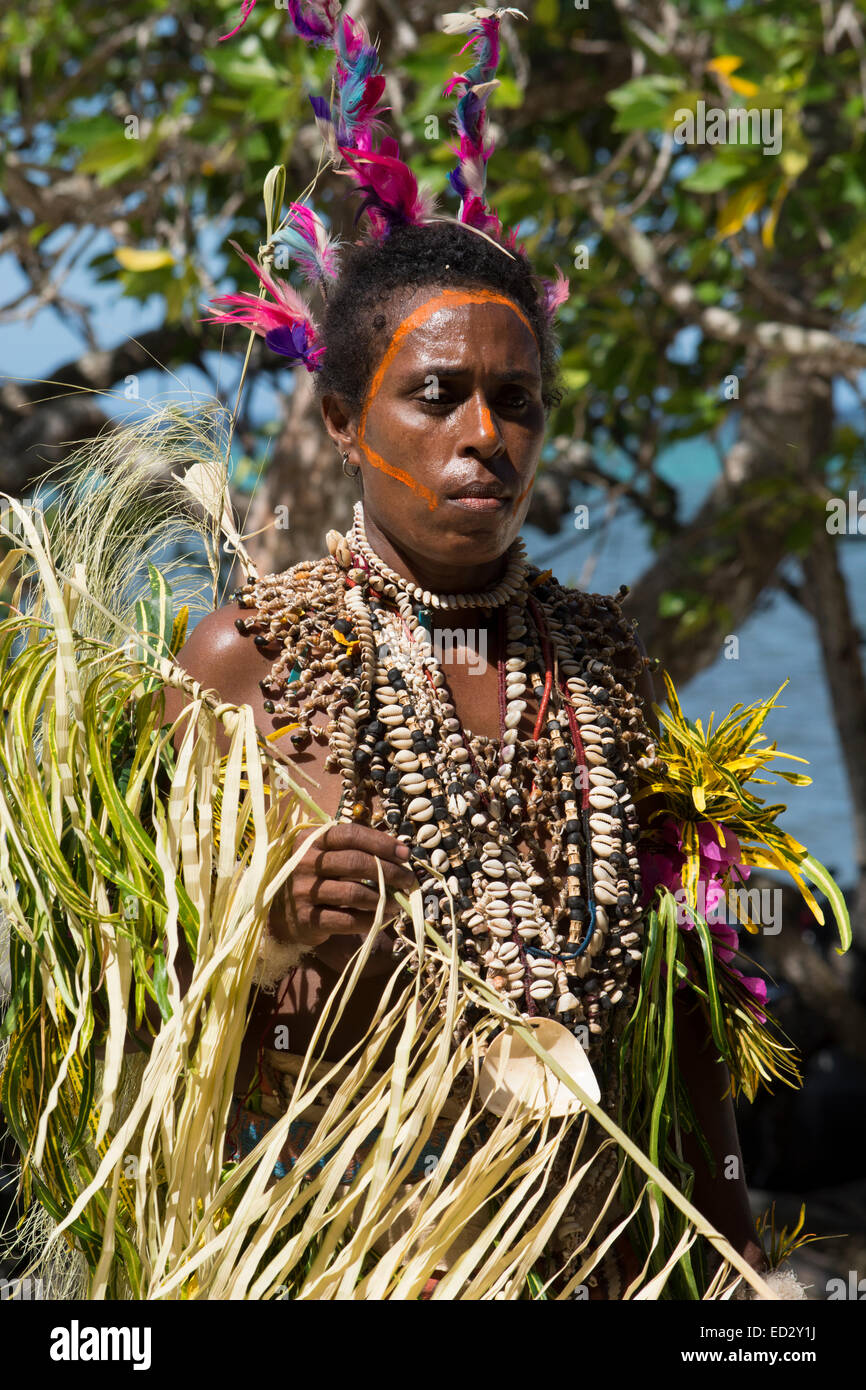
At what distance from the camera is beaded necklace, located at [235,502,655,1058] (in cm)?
147

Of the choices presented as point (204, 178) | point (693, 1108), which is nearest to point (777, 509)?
point (204, 178)

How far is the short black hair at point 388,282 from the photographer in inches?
61.1

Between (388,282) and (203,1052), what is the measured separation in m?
0.84

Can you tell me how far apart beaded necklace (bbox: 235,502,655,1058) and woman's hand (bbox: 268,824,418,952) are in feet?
0.19

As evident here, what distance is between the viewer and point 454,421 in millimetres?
1487

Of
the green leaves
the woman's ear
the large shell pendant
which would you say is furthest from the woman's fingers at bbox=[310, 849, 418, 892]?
the green leaves

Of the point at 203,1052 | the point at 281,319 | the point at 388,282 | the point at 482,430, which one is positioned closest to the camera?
the point at 203,1052

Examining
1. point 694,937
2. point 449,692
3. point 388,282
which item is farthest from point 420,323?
point 694,937

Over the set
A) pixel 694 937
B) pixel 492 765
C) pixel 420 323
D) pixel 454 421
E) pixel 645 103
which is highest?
pixel 645 103

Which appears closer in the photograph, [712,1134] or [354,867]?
[354,867]

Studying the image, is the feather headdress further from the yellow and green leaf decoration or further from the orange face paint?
the yellow and green leaf decoration

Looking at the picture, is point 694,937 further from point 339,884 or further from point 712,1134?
point 339,884

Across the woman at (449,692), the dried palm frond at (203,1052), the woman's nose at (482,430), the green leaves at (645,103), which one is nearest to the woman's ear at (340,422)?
the woman at (449,692)

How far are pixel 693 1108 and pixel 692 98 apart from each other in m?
2.32
